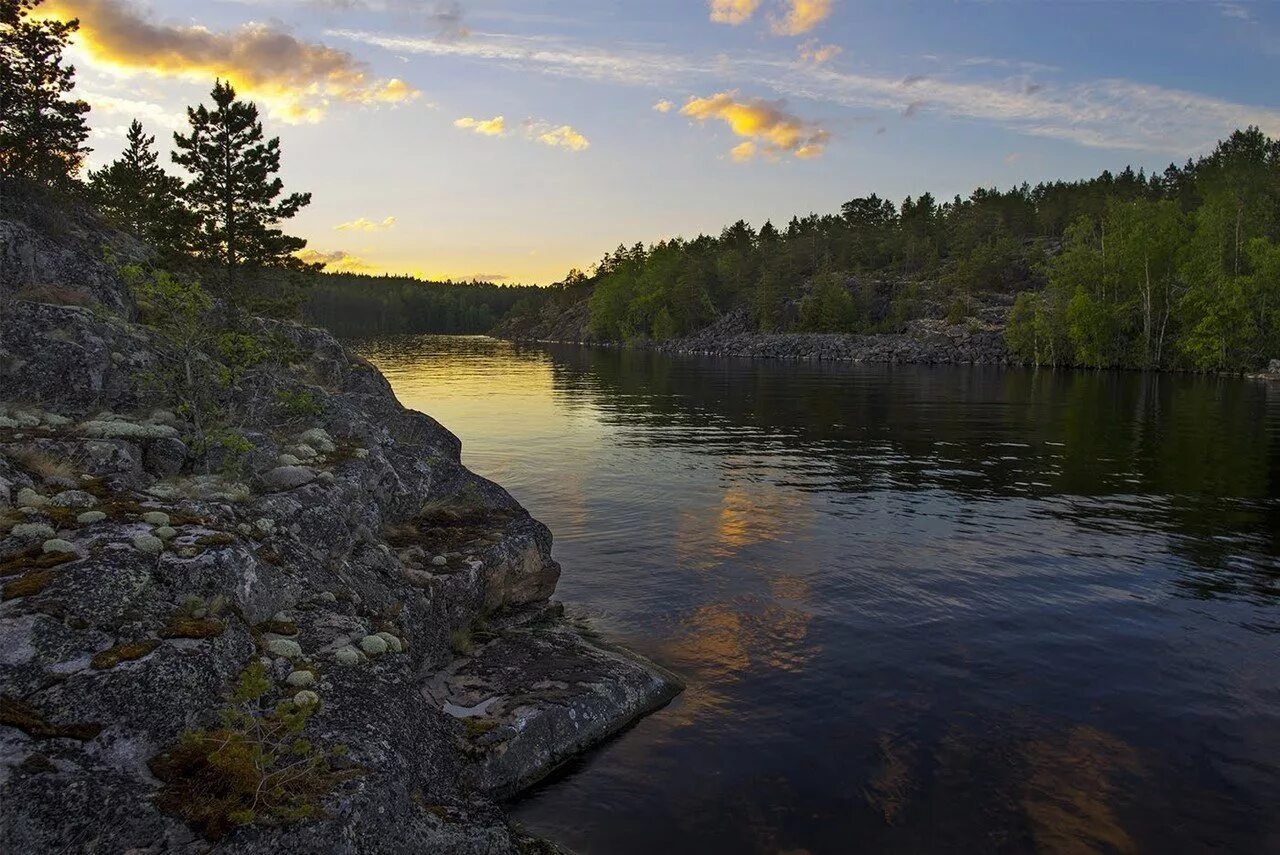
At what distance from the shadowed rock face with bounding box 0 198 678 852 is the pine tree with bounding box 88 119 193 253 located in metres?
17.3

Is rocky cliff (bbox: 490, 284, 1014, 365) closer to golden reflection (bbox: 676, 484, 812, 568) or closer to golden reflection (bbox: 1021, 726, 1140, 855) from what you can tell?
golden reflection (bbox: 676, 484, 812, 568)

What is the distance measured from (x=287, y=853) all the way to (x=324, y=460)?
11.1 meters

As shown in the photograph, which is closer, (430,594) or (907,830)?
(907,830)

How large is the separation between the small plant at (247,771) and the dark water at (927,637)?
4297mm

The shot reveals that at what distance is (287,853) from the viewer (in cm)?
724

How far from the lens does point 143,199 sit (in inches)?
2066

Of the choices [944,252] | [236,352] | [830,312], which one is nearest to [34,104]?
[236,352]

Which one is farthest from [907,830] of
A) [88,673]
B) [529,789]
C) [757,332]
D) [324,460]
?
[757,332]

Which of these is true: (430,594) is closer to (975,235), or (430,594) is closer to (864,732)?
(864,732)

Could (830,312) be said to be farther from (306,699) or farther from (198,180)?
(306,699)

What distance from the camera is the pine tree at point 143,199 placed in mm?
36812

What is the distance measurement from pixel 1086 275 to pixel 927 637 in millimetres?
115701

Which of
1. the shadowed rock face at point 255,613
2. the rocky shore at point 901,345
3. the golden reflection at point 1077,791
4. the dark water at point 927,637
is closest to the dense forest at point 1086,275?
the rocky shore at point 901,345

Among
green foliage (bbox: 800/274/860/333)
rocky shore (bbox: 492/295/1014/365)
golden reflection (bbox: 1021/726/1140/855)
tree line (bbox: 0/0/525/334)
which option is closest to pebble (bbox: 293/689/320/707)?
golden reflection (bbox: 1021/726/1140/855)
